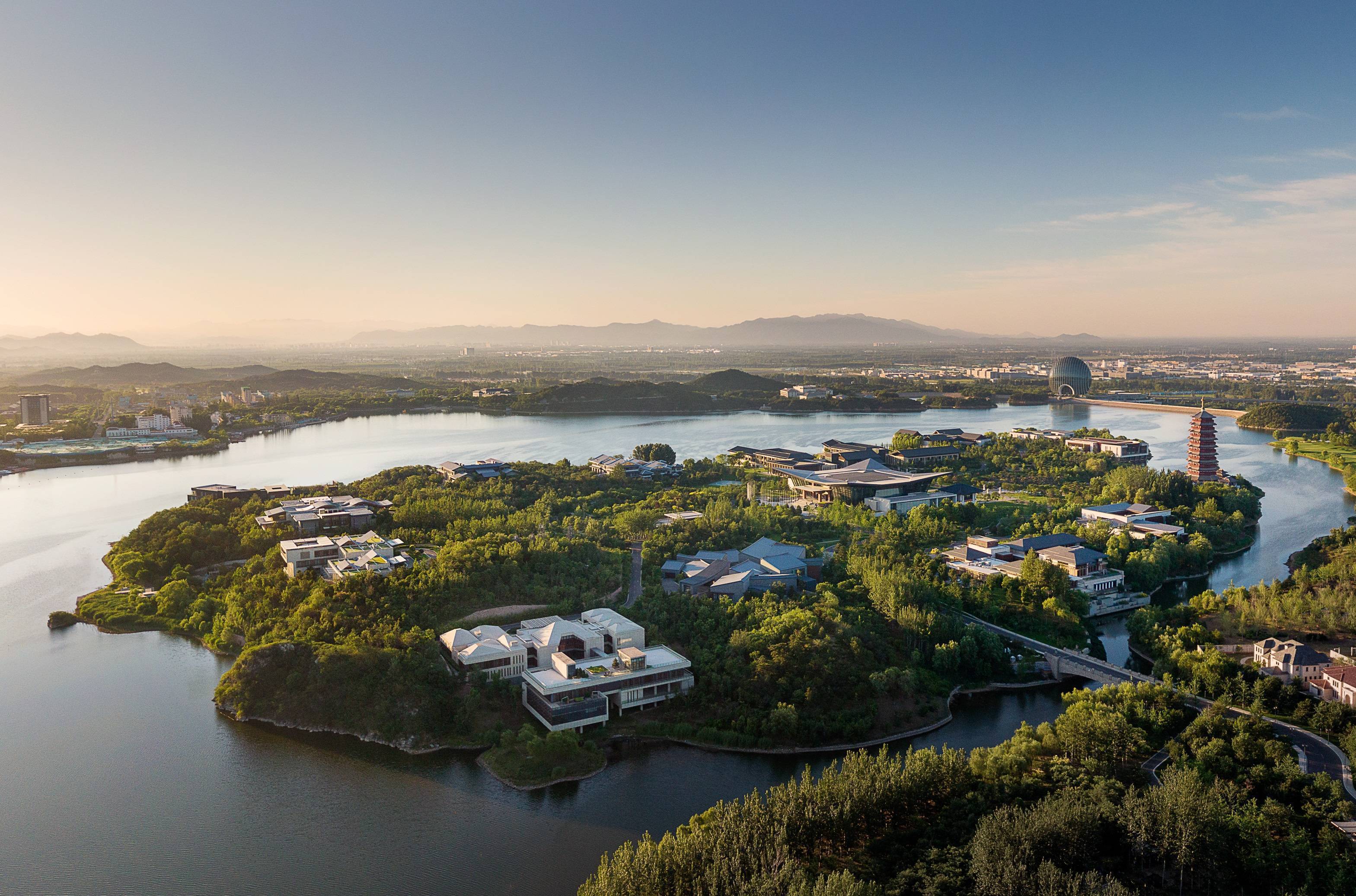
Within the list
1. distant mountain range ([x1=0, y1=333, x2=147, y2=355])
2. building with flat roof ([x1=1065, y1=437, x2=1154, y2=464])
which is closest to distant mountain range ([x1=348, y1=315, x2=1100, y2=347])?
distant mountain range ([x1=0, y1=333, x2=147, y2=355])

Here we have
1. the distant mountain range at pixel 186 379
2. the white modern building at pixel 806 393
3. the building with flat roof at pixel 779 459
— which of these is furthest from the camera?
the distant mountain range at pixel 186 379

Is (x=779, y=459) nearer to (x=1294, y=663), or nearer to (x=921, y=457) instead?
(x=921, y=457)

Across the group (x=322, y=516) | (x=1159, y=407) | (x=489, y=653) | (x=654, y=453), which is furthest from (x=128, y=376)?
(x=1159, y=407)

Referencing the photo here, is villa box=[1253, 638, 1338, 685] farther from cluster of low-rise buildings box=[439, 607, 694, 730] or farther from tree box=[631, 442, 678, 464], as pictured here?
tree box=[631, 442, 678, 464]

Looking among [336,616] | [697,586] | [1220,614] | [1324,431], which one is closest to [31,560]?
[336,616]

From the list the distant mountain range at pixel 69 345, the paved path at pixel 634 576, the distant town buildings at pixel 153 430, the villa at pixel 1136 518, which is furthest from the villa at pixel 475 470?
the distant mountain range at pixel 69 345

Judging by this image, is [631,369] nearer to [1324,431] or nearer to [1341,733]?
[1324,431]

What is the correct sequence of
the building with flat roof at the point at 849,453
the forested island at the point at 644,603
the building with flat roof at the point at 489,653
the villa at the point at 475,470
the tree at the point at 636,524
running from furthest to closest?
1. the building with flat roof at the point at 849,453
2. the villa at the point at 475,470
3. the tree at the point at 636,524
4. the building with flat roof at the point at 489,653
5. the forested island at the point at 644,603

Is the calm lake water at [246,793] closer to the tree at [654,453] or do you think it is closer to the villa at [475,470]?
the villa at [475,470]
